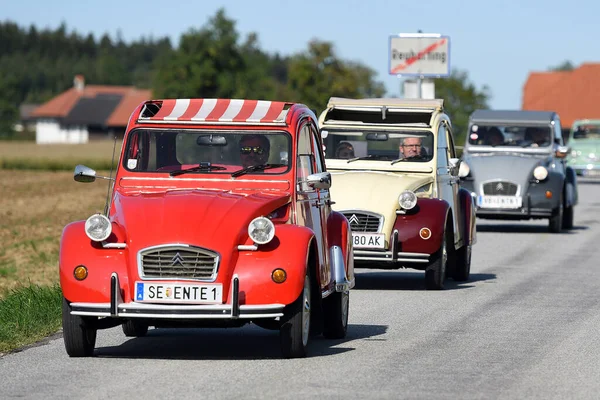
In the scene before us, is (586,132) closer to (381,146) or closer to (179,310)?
(381,146)

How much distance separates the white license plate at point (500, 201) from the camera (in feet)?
80.1

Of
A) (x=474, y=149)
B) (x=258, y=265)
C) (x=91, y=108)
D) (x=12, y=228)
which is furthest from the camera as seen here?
(x=91, y=108)

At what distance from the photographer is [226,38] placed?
418 ft

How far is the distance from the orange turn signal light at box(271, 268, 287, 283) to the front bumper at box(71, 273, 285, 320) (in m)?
0.17

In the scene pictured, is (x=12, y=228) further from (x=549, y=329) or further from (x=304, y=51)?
(x=304, y=51)

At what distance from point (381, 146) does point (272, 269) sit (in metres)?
7.42

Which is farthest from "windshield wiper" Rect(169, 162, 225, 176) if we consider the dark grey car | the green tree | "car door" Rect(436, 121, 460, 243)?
the green tree

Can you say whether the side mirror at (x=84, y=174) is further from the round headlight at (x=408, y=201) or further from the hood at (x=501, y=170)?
the hood at (x=501, y=170)

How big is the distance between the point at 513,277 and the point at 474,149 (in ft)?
29.3

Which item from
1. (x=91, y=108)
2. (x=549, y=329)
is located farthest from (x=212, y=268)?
(x=91, y=108)

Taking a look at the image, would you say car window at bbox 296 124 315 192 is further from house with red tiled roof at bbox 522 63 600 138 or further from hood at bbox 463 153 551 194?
house with red tiled roof at bbox 522 63 600 138

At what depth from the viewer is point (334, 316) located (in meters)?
10.5

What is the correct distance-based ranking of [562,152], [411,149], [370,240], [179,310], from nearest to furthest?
1. [179,310]
2. [370,240]
3. [411,149]
4. [562,152]

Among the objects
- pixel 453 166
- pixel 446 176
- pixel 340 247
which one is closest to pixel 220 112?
pixel 340 247
